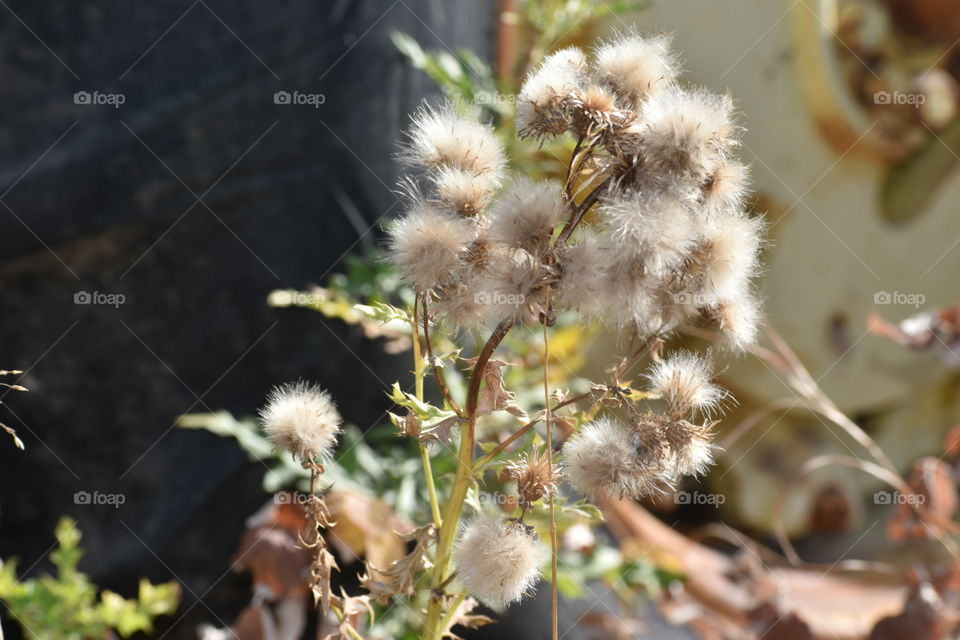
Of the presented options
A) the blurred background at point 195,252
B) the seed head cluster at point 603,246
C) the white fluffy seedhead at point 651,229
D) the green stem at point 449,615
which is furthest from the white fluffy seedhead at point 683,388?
the blurred background at point 195,252

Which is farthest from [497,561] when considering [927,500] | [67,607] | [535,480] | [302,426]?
[927,500]

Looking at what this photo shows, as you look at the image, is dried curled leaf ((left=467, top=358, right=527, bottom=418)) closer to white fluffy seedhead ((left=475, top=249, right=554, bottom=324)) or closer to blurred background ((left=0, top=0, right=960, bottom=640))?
white fluffy seedhead ((left=475, top=249, right=554, bottom=324))

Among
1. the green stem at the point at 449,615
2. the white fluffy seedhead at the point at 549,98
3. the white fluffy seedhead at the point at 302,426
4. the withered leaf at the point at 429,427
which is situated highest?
the white fluffy seedhead at the point at 549,98

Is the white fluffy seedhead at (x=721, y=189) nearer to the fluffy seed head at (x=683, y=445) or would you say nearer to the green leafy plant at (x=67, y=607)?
the fluffy seed head at (x=683, y=445)

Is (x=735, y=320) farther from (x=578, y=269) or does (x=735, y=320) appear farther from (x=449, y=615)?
(x=449, y=615)

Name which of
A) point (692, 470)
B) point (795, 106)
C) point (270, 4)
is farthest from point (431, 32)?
point (692, 470)

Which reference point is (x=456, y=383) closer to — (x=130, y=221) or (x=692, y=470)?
(x=130, y=221)

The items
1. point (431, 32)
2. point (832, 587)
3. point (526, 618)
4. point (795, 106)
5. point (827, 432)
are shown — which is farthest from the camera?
point (827, 432)

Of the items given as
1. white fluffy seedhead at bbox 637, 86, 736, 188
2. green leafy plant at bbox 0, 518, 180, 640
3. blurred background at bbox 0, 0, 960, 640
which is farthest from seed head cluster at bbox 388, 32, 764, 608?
green leafy plant at bbox 0, 518, 180, 640
